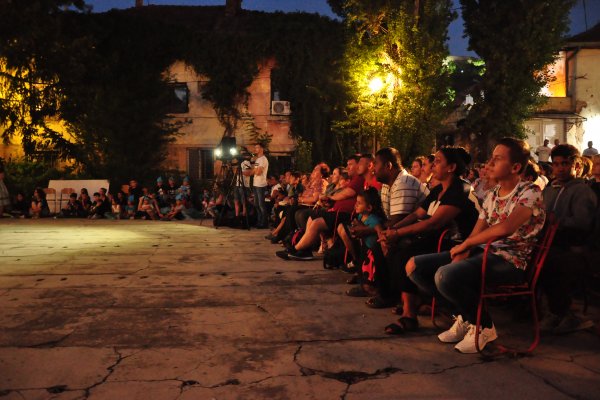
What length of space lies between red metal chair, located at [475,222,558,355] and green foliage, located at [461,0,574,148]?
16.3 meters

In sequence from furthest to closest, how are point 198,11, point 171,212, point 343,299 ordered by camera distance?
point 198,11 → point 171,212 → point 343,299

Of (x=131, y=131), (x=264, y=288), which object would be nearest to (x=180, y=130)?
(x=131, y=131)

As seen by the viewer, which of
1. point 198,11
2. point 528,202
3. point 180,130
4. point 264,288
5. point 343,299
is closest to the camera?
point 528,202

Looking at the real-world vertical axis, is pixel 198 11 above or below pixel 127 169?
above

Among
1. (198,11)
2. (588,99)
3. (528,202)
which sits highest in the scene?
(198,11)

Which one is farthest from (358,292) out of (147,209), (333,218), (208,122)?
(208,122)

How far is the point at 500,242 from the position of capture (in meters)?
3.94

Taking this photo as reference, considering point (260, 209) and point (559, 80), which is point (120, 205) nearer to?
point (260, 209)

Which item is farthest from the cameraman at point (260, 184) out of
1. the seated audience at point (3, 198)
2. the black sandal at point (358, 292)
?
the seated audience at point (3, 198)

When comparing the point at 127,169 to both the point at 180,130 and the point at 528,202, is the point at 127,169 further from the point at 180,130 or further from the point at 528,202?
the point at 528,202

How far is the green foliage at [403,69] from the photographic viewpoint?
49.5 ft

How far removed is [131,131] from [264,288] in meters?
14.8

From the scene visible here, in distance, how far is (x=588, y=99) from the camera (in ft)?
71.7

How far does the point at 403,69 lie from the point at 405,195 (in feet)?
34.5
